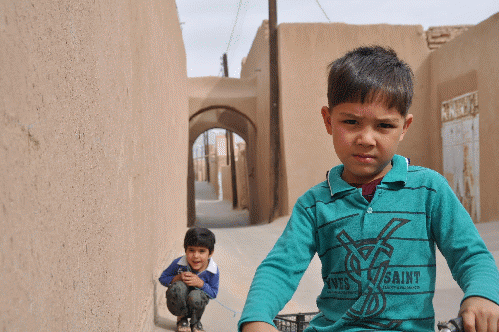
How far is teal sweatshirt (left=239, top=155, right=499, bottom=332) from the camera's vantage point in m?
1.22

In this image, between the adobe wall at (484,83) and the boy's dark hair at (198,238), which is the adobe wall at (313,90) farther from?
the boy's dark hair at (198,238)

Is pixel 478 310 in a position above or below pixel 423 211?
below

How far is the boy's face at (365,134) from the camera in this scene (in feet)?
4.20

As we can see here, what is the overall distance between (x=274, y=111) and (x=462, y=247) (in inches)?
436

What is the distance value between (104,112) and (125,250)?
752 mm

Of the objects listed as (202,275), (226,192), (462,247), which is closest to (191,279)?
(202,275)

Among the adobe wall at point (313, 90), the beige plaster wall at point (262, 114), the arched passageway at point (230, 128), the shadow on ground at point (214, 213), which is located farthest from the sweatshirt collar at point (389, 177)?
the shadow on ground at point (214, 213)

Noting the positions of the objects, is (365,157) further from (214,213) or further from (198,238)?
(214,213)

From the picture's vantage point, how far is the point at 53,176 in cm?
134

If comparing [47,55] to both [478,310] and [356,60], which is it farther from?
[478,310]

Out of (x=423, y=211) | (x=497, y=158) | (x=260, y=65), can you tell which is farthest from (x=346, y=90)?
(x=260, y=65)

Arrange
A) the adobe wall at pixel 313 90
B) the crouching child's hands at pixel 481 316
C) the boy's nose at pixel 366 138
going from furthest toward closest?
the adobe wall at pixel 313 90 < the boy's nose at pixel 366 138 < the crouching child's hands at pixel 481 316

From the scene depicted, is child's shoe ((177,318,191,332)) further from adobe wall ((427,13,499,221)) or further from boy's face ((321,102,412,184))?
adobe wall ((427,13,499,221))

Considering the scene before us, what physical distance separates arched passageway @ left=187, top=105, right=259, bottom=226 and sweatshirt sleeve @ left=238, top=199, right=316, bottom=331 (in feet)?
47.7
